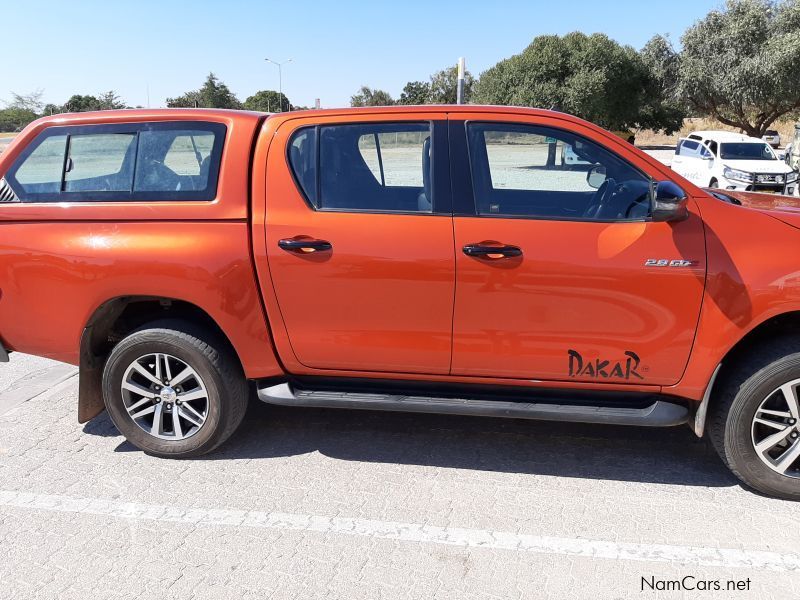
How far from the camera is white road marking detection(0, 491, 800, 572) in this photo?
277 cm

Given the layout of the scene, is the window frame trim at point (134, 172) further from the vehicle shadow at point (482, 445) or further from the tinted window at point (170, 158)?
the vehicle shadow at point (482, 445)

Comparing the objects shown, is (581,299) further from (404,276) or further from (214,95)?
(214,95)

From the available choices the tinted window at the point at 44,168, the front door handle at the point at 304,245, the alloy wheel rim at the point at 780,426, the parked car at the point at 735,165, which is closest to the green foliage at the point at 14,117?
the parked car at the point at 735,165

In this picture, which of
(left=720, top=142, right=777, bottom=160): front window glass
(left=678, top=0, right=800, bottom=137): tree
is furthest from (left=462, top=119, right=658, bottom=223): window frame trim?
(left=678, top=0, right=800, bottom=137): tree

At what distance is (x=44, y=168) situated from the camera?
3.63 meters

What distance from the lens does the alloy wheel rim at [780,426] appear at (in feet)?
10.2

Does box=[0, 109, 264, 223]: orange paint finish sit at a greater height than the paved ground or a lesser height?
greater

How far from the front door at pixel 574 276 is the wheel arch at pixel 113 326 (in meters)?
1.42

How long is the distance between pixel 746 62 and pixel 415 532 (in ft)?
119

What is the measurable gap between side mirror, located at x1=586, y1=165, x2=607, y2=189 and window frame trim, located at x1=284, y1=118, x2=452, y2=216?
0.78 m

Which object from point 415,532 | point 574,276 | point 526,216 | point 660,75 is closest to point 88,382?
point 415,532

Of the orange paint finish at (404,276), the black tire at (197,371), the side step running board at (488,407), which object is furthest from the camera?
the black tire at (197,371)

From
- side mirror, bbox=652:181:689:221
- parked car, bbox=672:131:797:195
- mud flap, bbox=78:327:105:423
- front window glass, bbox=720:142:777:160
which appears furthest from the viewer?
front window glass, bbox=720:142:777:160

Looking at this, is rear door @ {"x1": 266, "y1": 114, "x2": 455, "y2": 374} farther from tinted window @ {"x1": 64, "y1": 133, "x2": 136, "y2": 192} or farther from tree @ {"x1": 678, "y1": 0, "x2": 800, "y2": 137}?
tree @ {"x1": 678, "y1": 0, "x2": 800, "y2": 137}
